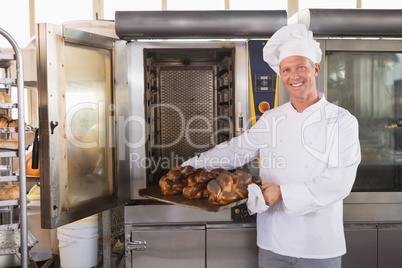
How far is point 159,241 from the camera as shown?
1.92 metres

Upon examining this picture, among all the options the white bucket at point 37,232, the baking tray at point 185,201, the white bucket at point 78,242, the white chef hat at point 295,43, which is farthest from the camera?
the white bucket at point 37,232

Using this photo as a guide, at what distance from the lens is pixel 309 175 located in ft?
5.12

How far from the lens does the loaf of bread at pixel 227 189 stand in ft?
4.74

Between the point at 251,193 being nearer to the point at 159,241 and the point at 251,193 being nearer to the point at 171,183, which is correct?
the point at 171,183

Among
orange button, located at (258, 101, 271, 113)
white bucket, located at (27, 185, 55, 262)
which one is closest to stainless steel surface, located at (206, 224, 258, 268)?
orange button, located at (258, 101, 271, 113)

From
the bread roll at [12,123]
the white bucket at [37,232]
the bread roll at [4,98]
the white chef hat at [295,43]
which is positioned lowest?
the white bucket at [37,232]

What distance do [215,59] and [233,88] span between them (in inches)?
18.5

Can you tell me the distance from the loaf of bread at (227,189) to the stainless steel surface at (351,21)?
42.0 inches

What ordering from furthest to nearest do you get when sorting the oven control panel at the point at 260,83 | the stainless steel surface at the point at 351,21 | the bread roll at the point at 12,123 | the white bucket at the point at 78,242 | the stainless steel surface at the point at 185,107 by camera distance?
the stainless steel surface at the point at 185,107
the white bucket at the point at 78,242
the oven control panel at the point at 260,83
the stainless steel surface at the point at 351,21
the bread roll at the point at 12,123

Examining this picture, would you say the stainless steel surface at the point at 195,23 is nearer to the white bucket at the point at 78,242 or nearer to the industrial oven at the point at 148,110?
the industrial oven at the point at 148,110

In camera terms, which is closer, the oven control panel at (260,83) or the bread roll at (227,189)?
the bread roll at (227,189)

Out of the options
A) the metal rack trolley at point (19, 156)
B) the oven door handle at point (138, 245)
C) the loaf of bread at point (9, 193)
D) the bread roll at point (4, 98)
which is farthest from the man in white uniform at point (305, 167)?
the bread roll at point (4, 98)

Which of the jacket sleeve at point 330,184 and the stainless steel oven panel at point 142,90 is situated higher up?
the stainless steel oven panel at point 142,90

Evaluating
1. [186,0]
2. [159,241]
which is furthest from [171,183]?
[186,0]
